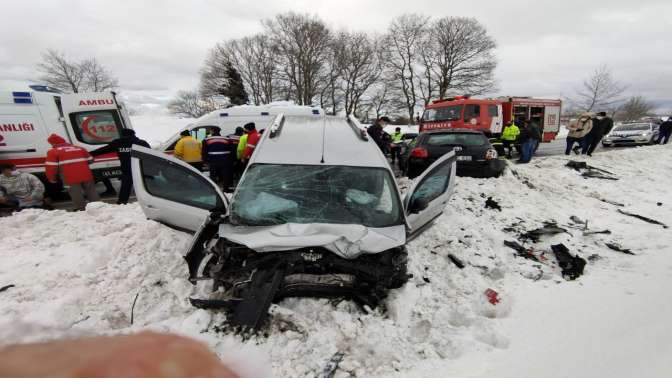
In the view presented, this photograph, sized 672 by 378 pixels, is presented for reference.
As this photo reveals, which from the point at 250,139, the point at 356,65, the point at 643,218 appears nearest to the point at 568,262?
the point at 643,218

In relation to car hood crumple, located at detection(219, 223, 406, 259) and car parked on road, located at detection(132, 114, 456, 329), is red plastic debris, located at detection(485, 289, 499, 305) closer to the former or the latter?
car parked on road, located at detection(132, 114, 456, 329)

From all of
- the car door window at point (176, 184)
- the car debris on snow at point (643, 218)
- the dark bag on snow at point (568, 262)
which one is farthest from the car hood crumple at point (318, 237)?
the car debris on snow at point (643, 218)

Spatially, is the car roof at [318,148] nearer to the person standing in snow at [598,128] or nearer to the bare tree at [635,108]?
the person standing in snow at [598,128]

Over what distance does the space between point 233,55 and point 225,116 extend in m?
35.6

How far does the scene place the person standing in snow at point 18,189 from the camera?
17.9ft

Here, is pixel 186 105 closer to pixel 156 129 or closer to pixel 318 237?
pixel 156 129

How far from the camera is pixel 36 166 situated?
6754mm

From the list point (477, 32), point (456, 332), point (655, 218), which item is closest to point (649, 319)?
point (456, 332)

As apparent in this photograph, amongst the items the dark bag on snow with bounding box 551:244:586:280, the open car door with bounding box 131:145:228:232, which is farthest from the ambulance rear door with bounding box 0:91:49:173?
the dark bag on snow with bounding box 551:244:586:280

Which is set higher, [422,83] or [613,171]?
[422,83]

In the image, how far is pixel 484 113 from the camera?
503 inches

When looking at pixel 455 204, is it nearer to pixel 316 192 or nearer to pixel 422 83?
pixel 316 192

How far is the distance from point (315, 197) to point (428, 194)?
1414 millimetres

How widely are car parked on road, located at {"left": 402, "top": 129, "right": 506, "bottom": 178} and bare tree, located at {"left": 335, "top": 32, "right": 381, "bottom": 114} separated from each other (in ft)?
114
